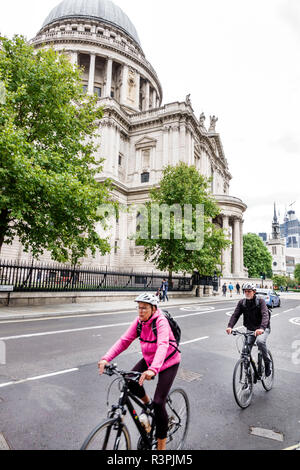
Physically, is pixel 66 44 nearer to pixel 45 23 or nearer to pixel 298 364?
pixel 45 23

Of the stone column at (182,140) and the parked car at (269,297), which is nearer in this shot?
the parked car at (269,297)

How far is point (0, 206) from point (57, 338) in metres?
6.71

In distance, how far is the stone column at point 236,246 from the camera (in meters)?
47.2

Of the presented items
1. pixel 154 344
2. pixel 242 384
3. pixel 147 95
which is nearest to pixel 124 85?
pixel 147 95

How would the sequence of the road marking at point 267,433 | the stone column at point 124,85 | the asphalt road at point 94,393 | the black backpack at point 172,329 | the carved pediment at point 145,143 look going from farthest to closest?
the stone column at point 124,85
the carved pediment at point 145,143
the road marking at point 267,433
the asphalt road at point 94,393
the black backpack at point 172,329

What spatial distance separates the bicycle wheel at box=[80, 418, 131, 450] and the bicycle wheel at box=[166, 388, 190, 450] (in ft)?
2.36

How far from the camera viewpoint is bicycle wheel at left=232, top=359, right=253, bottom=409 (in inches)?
169

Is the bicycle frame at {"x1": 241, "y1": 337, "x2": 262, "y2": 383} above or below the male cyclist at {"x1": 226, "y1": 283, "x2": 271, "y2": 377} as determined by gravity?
below

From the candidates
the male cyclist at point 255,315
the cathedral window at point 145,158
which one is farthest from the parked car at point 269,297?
the cathedral window at point 145,158

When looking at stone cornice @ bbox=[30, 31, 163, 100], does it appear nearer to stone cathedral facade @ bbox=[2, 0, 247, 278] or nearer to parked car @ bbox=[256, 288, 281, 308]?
stone cathedral facade @ bbox=[2, 0, 247, 278]

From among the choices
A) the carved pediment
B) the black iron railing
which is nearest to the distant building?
the carved pediment

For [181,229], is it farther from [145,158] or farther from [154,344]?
[145,158]

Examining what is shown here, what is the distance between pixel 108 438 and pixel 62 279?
1530cm

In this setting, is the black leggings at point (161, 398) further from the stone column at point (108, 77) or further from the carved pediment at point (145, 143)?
the stone column at point (108, 77)
